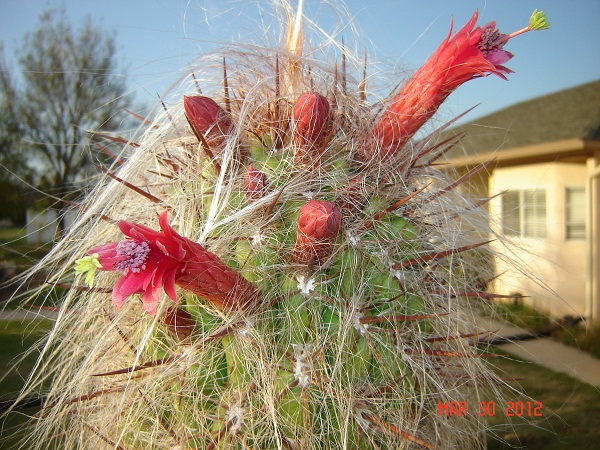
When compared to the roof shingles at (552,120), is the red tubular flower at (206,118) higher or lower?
lower

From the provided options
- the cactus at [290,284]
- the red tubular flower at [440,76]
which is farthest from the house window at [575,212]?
the red tubular flower at [440,76]

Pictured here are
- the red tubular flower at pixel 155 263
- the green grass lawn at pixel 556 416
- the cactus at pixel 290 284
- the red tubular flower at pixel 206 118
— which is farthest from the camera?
the green grass lawn at pixel 556 416

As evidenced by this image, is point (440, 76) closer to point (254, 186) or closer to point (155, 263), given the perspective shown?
point (254, 186)

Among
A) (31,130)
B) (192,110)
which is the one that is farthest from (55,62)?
(192,110)

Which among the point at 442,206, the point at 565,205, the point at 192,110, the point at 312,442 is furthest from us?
the point at 565,205

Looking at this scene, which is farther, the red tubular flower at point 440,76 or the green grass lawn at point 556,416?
the green grass lawn at point 556,416

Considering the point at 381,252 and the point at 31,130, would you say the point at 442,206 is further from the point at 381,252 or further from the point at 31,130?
the point at 31,130

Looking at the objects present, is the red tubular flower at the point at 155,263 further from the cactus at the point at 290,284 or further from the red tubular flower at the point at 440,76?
the red tubular flower at the point at 440,76
